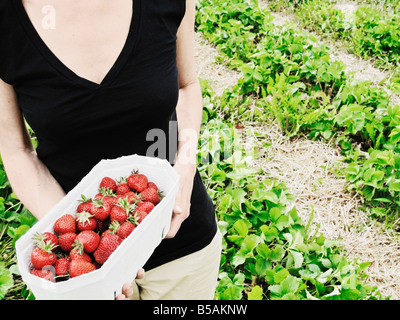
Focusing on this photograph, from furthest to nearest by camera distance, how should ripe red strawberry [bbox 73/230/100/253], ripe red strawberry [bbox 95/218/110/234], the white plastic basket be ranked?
ripe red strawberry [bbox 95/218/110/234], ripe red strawberry [bbox 73/230/100/253], the white plastic basket

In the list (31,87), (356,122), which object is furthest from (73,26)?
(356,122)

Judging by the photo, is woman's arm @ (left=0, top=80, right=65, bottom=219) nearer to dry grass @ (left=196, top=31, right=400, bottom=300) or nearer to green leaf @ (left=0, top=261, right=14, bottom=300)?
green leaf @ (left=0, top=261, right=14, bottom=300)

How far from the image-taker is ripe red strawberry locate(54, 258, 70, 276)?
0.95 m

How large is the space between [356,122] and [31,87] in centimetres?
287

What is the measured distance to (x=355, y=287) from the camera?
210 cm

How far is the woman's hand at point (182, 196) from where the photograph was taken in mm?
1201

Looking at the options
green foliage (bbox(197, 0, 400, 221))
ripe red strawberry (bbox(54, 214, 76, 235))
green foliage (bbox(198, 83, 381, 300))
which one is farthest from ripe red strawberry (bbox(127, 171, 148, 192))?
green foliage (bbox(197, 0, 400, 221))

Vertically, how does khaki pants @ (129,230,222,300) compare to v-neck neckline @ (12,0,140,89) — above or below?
below

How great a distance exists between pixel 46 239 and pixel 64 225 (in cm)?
6

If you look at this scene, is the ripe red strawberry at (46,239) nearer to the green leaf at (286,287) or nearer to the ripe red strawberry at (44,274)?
the ripe red strawberry at (44,274)

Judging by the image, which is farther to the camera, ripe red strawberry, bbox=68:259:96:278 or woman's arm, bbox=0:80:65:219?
woman's arm, bbox=0:80:65:219

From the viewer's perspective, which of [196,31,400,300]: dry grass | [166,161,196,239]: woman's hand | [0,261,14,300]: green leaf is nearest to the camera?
[166,161,196,239]: woman's hand

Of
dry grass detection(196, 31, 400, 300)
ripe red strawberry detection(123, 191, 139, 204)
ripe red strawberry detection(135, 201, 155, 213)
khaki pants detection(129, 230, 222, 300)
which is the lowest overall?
dry grass detection(196, 31, 400, 300)

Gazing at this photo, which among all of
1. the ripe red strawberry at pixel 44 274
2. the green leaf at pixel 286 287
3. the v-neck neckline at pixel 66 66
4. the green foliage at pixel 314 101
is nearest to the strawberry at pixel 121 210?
the ripe red strawberry at pixel 44 274
